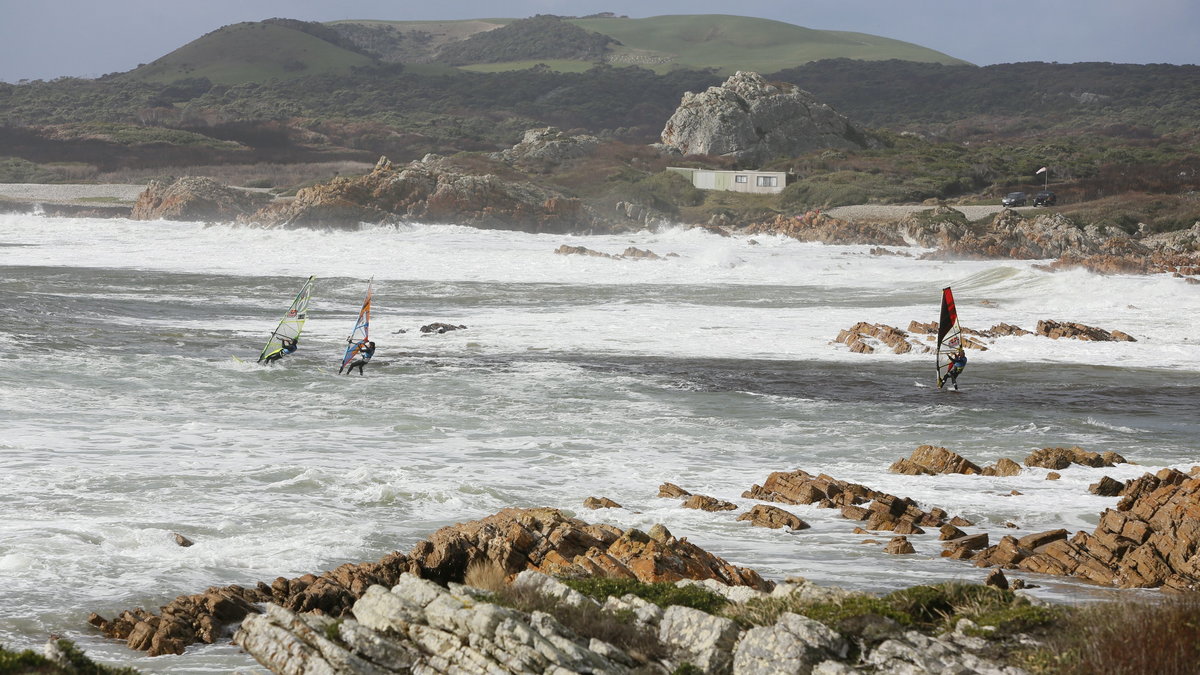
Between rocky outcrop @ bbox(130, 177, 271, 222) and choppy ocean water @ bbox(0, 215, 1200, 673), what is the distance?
3347 cm

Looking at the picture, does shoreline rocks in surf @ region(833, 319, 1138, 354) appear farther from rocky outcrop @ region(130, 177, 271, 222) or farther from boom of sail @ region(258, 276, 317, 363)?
rocky outcrop @ region(130, 177, 271, 222)

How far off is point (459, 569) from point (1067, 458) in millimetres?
8971

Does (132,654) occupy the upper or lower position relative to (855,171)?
lower

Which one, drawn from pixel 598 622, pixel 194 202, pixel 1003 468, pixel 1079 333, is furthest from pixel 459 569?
pixel 194 202

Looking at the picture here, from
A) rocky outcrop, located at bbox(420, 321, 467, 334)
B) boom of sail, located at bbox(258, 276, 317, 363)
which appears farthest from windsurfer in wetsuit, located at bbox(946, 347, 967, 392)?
rocky outcrop, located at bbox(420, 321, 467, 334)

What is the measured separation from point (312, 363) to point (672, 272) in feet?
85.8

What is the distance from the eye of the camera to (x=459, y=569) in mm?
10508

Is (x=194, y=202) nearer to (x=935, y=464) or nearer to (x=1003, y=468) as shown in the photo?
(x=935, y=464)

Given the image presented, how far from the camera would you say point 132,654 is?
8992 millimetres

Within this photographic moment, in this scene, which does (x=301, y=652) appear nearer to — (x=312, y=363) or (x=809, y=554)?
(x=809, y=554)

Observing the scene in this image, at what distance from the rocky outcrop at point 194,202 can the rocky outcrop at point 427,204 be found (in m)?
4.20

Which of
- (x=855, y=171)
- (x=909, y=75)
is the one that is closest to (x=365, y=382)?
(x=855, y=171)

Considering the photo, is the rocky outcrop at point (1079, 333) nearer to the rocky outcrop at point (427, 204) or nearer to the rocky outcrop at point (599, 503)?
the rocky outcrop at point (599, 503)

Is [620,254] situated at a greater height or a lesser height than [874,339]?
greater
